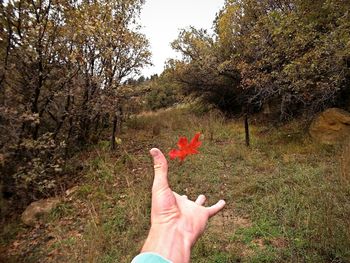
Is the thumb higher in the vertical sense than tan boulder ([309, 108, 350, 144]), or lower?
higher

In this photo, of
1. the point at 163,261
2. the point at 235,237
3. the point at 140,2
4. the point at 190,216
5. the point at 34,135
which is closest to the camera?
the point at 163,261

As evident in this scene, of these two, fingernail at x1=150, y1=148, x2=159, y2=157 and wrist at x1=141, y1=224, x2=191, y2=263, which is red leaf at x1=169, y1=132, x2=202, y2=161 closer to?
fingernail at x1=150, y1=148, x2=159, y2=157

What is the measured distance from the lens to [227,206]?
15.6ft

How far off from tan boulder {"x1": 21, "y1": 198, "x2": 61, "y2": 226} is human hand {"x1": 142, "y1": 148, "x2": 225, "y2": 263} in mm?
4729

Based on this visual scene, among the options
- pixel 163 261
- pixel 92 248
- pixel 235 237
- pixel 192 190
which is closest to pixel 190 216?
pixel 163 261

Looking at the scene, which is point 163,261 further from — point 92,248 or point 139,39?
point 139,39

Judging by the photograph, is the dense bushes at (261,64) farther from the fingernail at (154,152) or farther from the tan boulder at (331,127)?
the fingernail at (154,152)

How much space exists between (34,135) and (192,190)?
3.52m

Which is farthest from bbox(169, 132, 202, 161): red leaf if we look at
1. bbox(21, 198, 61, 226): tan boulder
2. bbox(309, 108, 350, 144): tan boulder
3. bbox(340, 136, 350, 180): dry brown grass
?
bbox(309, 108, 350, 144): tan boulder

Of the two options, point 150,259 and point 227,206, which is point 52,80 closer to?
point 227,206

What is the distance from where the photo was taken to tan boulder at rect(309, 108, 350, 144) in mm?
7479

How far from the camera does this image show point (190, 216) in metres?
1.45

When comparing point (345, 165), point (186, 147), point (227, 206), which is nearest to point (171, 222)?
point (186, 147)

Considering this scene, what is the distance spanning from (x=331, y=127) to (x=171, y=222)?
7.60 metres
